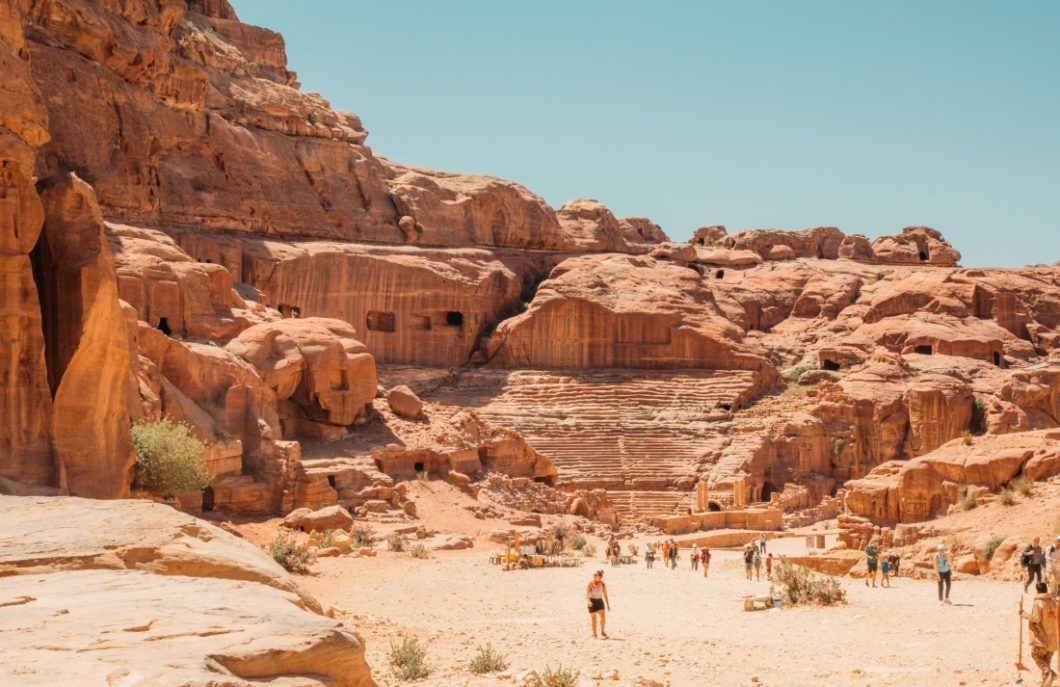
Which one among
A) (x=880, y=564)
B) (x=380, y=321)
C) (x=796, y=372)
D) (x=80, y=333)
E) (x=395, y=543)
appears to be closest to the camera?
(x=80, y=333)

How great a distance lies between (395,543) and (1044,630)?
18.4 meters

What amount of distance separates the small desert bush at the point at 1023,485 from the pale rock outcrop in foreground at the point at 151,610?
60.3 feet

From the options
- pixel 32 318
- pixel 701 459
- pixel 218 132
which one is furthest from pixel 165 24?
pixel 32 318

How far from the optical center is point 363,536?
2773cm

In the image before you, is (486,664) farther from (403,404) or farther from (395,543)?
(403,404)

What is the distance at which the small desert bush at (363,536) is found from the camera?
27344 millimetres

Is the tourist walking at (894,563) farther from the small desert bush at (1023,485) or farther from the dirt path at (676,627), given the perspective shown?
the small desert bush at (1023,485)

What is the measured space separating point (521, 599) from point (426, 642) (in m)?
6.27

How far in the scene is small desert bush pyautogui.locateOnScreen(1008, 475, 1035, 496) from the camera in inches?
934

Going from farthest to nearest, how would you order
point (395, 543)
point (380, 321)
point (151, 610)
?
point (380, 321) < point (395, 543) < point (151, 610)

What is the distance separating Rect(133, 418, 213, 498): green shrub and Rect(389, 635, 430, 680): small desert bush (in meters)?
11.2

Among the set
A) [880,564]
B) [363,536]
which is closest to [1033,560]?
[880,564]

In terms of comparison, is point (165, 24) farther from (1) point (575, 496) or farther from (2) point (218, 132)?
(1) point (575, 496)

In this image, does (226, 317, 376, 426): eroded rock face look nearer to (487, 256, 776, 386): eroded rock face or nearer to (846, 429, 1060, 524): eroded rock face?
(846, 429, 1060, 524): eroded rock face
